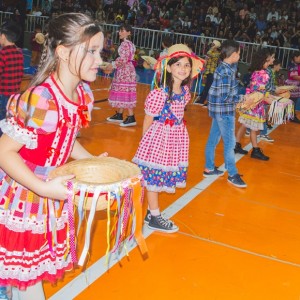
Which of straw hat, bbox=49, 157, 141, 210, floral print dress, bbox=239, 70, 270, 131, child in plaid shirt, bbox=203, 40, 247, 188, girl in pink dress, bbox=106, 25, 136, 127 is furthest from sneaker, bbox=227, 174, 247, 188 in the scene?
straw hat, bbox=49, 157, 141, 210

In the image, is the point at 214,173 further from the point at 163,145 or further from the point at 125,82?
the point at 125,82

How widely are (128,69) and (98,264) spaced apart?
16.6 feet

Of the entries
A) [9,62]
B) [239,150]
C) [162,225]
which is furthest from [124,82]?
[162,225]

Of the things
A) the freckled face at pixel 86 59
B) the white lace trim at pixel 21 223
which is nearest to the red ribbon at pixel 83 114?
the freckled face at pixel 86 59

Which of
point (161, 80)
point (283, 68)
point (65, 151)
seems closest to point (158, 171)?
point (161, 80)

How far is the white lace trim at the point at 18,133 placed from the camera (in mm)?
1964

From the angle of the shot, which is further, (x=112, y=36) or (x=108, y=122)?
(x=112, y=36)

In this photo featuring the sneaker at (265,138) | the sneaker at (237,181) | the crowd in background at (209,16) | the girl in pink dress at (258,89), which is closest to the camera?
the sneaker at (237,181)

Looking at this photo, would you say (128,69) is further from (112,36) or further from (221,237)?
(112,36)

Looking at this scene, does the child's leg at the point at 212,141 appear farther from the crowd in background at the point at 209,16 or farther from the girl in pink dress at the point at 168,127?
the crowd in background at the point at 209,16

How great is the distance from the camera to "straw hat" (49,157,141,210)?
197 cm

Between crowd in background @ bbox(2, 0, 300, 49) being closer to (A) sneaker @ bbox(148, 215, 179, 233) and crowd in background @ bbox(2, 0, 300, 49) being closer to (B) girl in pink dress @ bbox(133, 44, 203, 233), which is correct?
(B) girl in pink dress @ bbox(133, 44, 203, 233)

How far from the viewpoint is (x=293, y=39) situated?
1611cm

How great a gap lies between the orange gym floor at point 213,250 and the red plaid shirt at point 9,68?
136 cm
